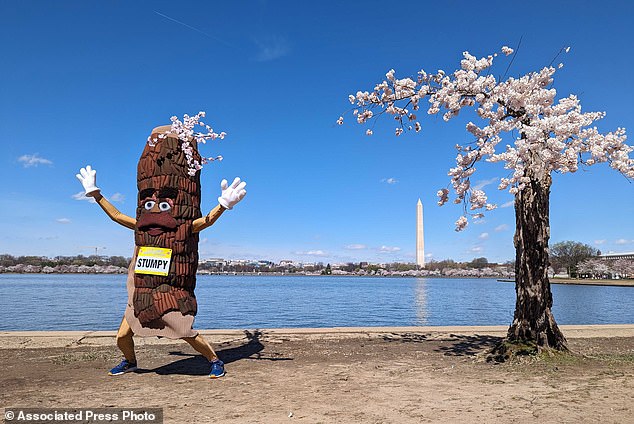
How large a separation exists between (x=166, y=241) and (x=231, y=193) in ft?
4.37

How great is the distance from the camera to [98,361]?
30.7 feet

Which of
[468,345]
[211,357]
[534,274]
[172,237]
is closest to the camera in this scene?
[172,237]

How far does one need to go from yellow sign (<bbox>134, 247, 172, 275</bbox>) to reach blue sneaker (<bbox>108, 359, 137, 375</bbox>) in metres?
1.57

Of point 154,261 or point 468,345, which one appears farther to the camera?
point 468,345

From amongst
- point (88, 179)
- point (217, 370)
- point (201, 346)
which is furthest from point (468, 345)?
point (88, 179)

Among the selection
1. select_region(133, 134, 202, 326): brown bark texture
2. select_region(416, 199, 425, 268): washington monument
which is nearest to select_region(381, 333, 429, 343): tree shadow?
select_region(133, 134, 202, 326): brown bark texture

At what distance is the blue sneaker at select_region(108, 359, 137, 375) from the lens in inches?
319

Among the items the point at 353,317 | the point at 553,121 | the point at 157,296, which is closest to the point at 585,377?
the point at 553,121

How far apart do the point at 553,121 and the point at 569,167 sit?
98cm

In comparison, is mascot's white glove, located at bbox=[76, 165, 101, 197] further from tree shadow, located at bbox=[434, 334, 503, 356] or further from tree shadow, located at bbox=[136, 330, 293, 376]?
tree shadow, located at bbox=[434, 334, 503, 356]

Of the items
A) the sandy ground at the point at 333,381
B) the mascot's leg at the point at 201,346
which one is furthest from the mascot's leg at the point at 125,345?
the mascot's leg at the point at 201,346

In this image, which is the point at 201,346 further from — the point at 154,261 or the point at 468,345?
the point at 468,345

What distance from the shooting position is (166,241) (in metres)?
8.10

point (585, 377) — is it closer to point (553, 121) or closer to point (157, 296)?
point (553, 121)
